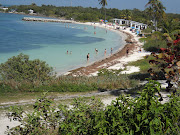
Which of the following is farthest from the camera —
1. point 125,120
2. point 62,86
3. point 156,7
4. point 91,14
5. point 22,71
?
point 91,14

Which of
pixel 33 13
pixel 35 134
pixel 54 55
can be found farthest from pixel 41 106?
pixel 33 13

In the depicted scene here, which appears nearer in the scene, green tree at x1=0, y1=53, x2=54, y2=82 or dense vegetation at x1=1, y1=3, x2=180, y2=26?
green tree at x1=0, y1=53, x2=54, y2=82

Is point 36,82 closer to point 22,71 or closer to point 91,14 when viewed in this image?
point 22,71

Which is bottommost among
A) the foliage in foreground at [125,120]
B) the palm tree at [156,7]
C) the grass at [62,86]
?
the grass at [62,86]

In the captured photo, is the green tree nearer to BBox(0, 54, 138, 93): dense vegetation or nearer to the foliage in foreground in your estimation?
BBox(0, 54, 138, 93): dense vegetation

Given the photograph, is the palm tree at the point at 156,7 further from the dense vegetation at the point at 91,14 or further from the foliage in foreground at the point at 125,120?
the foliage in foreground at the point at 125,120

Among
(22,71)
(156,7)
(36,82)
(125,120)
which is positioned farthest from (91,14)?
(125,120)

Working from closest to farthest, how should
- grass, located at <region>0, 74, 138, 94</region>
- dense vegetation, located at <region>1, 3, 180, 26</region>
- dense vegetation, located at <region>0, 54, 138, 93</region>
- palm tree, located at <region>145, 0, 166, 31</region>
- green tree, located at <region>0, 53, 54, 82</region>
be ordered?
grass, located at <region>0, 74, 138, 94</region>, dense vegetation, located at <region>0, 54, 138, 93</region>, green tree, located at <region>0, 53, 54, 82</region>, palm tree, located at <region>145, 0, 166, 31</region>, dense vegetation, located at <region>1, 3, 180, 26</region>

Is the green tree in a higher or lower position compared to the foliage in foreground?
lower

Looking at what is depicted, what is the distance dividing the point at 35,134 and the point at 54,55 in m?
30.0

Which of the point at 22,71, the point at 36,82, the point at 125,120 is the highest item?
the point at 125,120

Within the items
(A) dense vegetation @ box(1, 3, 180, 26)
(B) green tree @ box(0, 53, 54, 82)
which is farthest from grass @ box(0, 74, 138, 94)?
(A) dense vegetation @ box(1, 3, 180, 26)

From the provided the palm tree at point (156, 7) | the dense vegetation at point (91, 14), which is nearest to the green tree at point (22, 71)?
the palm tree at point (156, 7)

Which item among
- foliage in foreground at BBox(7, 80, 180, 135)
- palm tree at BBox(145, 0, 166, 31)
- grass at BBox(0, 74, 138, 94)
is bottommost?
grass at BBox(0, 74, 138, 94)
